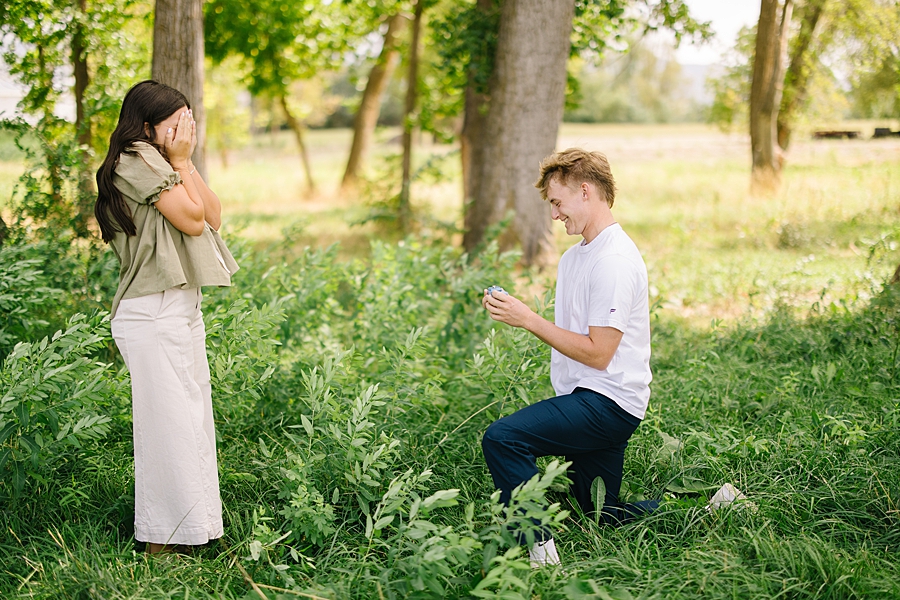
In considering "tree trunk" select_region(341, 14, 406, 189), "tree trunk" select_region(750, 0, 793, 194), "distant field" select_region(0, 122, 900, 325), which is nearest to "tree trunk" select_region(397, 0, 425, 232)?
"distant field" select_region(0, 122, 900, 325)

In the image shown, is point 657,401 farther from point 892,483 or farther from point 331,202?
point 331,202

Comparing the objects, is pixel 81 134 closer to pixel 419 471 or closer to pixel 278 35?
pixel 419 471

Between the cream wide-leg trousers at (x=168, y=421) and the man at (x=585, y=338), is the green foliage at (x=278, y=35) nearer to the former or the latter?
the cream wide-leg trousers at (x=168, y=421)

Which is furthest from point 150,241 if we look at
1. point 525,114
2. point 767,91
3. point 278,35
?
point 767,91

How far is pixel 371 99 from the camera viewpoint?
1681 cm

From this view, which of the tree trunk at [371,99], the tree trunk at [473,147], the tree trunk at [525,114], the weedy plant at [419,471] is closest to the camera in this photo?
the weedy plant at [419,471]

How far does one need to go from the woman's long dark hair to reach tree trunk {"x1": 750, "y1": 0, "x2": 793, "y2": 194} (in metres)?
11.1

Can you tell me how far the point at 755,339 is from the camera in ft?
19.0

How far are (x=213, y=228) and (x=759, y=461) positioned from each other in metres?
3.05

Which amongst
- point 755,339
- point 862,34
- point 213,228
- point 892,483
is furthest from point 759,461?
point 862,34

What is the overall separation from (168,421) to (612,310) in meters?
1.90

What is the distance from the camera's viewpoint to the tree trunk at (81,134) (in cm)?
511

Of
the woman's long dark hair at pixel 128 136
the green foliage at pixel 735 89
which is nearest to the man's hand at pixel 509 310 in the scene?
the woman's long dark hair at pixel 128 136

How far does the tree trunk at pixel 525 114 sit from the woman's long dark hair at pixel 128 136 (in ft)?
18.2
